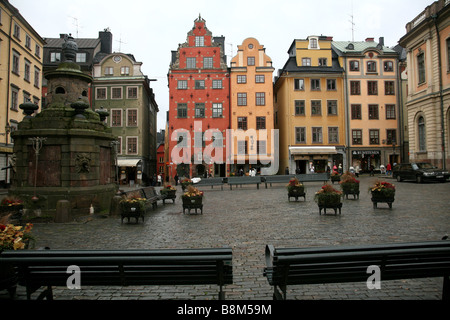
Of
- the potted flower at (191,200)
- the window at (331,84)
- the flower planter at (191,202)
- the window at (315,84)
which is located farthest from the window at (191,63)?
the flower planter at (191,202)

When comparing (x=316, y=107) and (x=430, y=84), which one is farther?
(x=316, y=107)

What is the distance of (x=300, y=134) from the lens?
139 feet

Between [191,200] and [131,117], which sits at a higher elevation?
[131,117]

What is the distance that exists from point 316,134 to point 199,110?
15917mm

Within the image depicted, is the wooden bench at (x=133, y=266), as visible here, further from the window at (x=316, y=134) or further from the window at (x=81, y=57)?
the window at (x=81, y=57)

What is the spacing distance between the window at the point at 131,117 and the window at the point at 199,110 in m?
7.89

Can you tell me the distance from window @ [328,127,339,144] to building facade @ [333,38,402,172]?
140 cm

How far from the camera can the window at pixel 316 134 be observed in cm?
4238

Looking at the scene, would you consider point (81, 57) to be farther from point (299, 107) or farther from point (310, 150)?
point (310, 150)

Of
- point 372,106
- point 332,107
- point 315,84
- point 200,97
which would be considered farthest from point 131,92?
point 372,106
